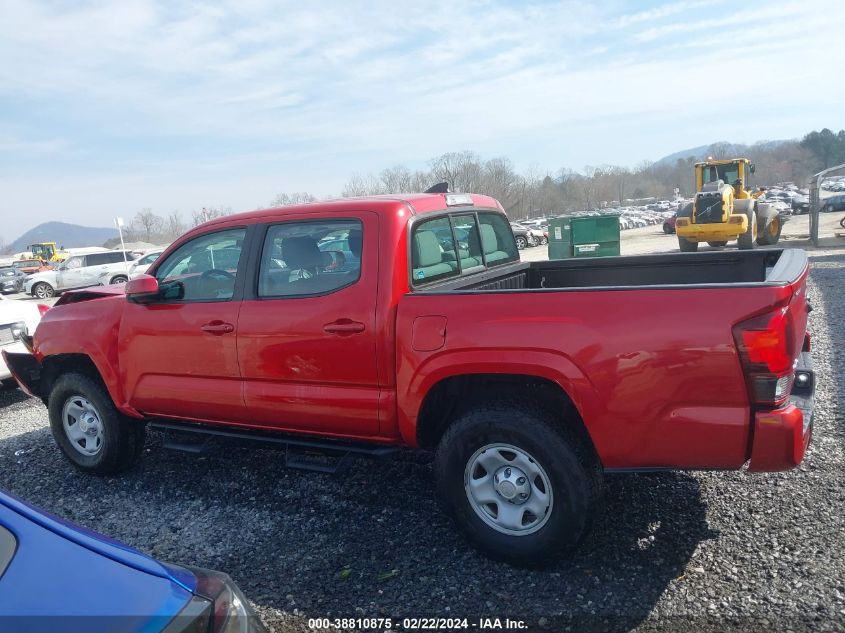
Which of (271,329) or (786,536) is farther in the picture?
(271,329)

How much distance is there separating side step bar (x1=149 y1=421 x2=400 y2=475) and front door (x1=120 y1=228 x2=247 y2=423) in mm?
102

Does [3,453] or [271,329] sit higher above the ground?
[271,329]

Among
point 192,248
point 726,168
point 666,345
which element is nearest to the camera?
point 666,345

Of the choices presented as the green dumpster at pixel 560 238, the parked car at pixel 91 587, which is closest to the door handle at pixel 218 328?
the parked car at pixel 91 587

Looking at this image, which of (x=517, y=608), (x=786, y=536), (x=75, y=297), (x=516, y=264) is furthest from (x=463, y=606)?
(x=75, y=297)

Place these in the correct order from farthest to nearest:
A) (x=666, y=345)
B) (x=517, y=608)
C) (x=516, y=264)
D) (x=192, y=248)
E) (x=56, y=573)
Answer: (x=516, y=264) < (x=192, y=248) < (x=517, y=608) < (x=666, y=345) < (x=56, y=573)

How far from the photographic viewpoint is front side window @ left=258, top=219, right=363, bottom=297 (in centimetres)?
369

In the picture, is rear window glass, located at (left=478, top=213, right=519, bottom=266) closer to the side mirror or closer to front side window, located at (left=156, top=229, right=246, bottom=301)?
front side window, located at (left=156, top=229, right=246, bottom=301)

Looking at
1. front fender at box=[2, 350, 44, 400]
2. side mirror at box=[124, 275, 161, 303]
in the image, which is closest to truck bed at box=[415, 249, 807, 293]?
side mirror at box=[124, 275, 161, 303]

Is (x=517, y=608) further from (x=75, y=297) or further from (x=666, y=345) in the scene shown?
(x=75, y=297)

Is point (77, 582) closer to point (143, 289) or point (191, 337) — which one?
point (191, 337)

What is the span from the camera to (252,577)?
338 centimetres

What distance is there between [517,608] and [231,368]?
2203 millimetres

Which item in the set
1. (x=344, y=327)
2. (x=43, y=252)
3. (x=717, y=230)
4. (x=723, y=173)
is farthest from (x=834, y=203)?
(x=43, y=252)
